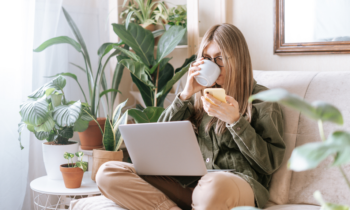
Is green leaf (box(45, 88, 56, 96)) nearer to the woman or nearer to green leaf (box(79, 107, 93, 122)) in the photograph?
green leaf (box(79, 107, 93, 122))

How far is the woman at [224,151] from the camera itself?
1155mm

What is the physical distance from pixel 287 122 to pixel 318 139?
142 mm

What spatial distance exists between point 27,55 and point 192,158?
1305 mm

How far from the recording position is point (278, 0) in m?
1.63

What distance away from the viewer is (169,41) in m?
1.94

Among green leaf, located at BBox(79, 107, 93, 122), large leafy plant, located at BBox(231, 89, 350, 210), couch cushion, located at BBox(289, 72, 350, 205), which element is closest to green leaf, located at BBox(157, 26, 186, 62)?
green leaf, located at BBox(79, 107, 93, 122)

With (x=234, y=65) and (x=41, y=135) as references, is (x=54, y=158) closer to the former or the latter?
(x=41, y=135)

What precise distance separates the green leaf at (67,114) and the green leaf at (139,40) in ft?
1.52

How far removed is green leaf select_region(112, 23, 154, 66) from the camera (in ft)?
6.26

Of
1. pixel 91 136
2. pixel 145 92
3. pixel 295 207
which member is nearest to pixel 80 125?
pixel 91 136

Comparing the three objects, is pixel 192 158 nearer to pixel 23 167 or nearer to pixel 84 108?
pixel 84 108

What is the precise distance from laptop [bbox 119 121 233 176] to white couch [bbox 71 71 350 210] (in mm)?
236

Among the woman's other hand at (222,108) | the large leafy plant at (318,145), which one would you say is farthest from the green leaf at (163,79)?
the large leafy plant at (318,145)

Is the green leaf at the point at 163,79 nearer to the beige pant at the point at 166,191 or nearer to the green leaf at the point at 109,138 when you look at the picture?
the green leaf at the point at 109,138
